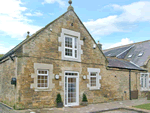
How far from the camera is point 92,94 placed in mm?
13430

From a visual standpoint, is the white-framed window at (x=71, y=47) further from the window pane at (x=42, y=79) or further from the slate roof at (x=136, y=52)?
the slate roof at (x=136, y=52)

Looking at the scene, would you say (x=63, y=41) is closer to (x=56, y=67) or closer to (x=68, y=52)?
(x=68, y=52)

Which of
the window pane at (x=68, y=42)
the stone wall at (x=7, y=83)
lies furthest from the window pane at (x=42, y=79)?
the window pane at (x=68, y=42)

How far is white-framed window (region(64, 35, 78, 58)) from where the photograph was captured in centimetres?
1238

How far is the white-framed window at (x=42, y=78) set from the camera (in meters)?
10.6

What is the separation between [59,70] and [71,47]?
219 cm

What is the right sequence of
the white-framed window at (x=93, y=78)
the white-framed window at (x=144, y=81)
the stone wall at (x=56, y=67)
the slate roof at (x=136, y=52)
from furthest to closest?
the slate roof at (x=136, y=52) → the white-framed window at (x=144, y=81) → the white-framed window at (x=93, y=78) → the stone wall at (x=56, y=67)

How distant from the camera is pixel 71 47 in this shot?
12.7m

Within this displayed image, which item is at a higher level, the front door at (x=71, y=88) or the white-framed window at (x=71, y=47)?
the white-framed window at (x=71, y=47)

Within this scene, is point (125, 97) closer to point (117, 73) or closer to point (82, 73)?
point (117, 73)

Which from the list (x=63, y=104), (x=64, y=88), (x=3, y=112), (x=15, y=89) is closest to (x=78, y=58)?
(x=64, y=88)

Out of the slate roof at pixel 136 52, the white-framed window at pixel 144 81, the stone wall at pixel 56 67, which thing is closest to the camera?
the stone wall at pixel 56 67

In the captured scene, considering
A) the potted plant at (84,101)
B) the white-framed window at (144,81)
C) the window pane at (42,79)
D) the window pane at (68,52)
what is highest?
the window pane at (68,52)

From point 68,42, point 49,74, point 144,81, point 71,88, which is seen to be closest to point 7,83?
point 49,74
